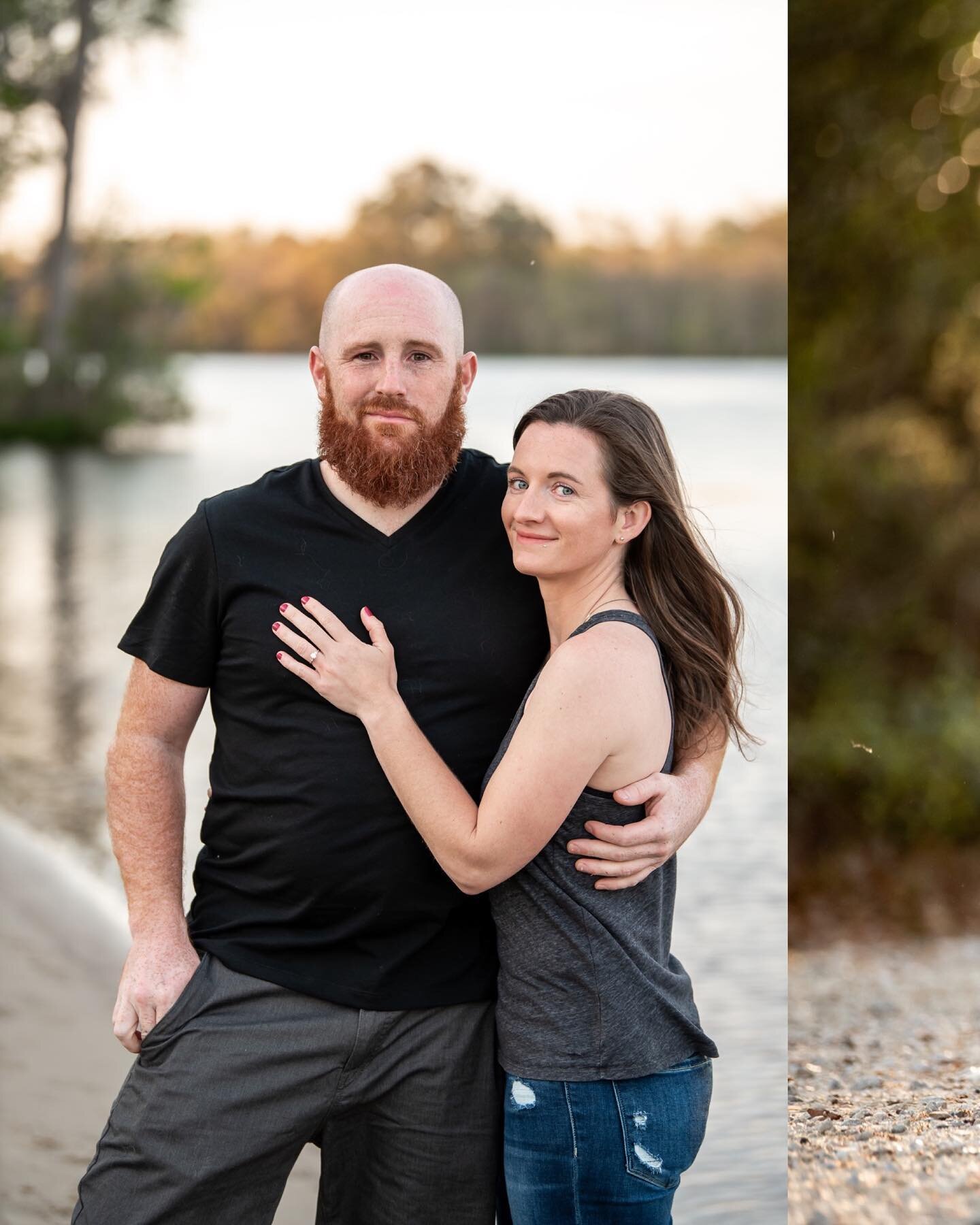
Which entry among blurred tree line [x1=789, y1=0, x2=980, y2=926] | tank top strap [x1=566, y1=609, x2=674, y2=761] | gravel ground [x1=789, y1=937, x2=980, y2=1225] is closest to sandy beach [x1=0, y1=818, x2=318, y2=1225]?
gravel ground [x1=789, y1=937, x2=980, y2=1225]

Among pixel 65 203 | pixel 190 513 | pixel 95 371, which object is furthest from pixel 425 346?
pixel 65 203

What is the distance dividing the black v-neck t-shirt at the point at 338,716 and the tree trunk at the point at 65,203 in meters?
8.04

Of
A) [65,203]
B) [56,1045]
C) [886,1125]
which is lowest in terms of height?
[56,1045]

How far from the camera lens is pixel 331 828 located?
179 cm

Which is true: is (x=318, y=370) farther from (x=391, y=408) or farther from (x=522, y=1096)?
(x=522, y=1096)

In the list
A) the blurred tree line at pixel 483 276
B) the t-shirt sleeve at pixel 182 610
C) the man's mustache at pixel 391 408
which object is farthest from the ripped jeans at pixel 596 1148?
the blurred tree line at pixel 483 276

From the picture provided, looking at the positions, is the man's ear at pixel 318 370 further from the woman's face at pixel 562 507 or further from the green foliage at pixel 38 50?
the green foliage at pixel 38 50

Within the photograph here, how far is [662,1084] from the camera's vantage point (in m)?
1.72

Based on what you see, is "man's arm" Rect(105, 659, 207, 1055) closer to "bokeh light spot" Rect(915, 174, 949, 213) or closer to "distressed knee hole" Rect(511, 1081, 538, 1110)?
"distressed knee hole" Rect(511, 1081, 538, 1110)

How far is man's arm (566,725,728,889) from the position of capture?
66.3 inches

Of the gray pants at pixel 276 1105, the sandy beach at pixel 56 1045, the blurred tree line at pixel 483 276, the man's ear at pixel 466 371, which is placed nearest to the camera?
the gray pants at pixel 276 1105

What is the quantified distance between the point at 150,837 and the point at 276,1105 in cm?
36

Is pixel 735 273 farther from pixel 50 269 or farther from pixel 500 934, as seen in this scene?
pixel 500 934

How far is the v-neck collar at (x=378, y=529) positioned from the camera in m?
1.81
